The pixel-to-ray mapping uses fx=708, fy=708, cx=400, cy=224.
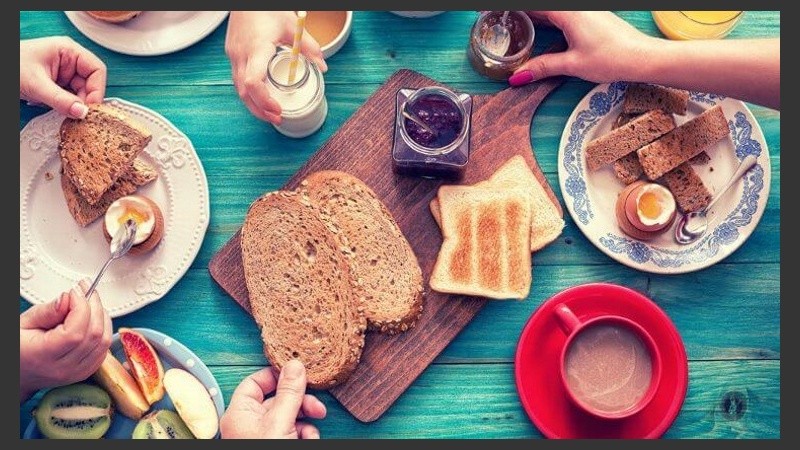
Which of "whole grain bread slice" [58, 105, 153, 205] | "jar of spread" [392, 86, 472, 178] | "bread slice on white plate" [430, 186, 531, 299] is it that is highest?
"jar of spread" [392, 86, 472, 178]

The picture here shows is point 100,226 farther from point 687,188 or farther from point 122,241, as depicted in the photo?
point 687,188

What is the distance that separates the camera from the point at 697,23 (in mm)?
1787

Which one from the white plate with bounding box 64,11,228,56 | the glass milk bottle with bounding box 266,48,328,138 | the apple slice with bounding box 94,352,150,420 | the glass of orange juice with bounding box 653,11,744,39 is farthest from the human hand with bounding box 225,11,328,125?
the glass of orange juice with bounding box 653,11,744,39

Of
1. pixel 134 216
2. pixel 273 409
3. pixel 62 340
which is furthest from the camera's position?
pixel 134 216

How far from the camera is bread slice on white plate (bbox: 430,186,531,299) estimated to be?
1713mm

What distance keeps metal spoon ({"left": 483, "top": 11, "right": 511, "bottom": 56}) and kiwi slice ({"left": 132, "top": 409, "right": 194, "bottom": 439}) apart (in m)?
1.19

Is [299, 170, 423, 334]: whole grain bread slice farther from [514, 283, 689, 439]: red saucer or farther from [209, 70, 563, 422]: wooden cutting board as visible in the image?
[514, 283, 689, 439]: red saucer

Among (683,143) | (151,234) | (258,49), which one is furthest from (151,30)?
(683,143)

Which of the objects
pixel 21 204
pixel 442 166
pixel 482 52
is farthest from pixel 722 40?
pixel 21 204

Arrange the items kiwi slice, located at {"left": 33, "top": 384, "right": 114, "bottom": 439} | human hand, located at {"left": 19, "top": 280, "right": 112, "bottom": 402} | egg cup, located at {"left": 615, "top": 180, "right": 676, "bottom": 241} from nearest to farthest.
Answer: human hand, located at {"left": 19, "top": 280, "right": 112, "bottom": 402}, kiwi slice, located at {"left": 33, "top": 384, "right": 114, "bottom": 439}, egg cup, located at {"left": 615, "top": 180, "right": 676, "bottom": 241}

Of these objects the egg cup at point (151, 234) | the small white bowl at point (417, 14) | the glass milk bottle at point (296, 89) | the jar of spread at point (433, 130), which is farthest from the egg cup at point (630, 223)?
the egg cup at point (151, 234)

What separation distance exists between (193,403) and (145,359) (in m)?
0.16

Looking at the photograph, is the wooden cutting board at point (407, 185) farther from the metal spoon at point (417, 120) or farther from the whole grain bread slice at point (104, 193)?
the whole grain bread slice at point (104, 193)

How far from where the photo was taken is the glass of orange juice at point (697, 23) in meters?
1.79
